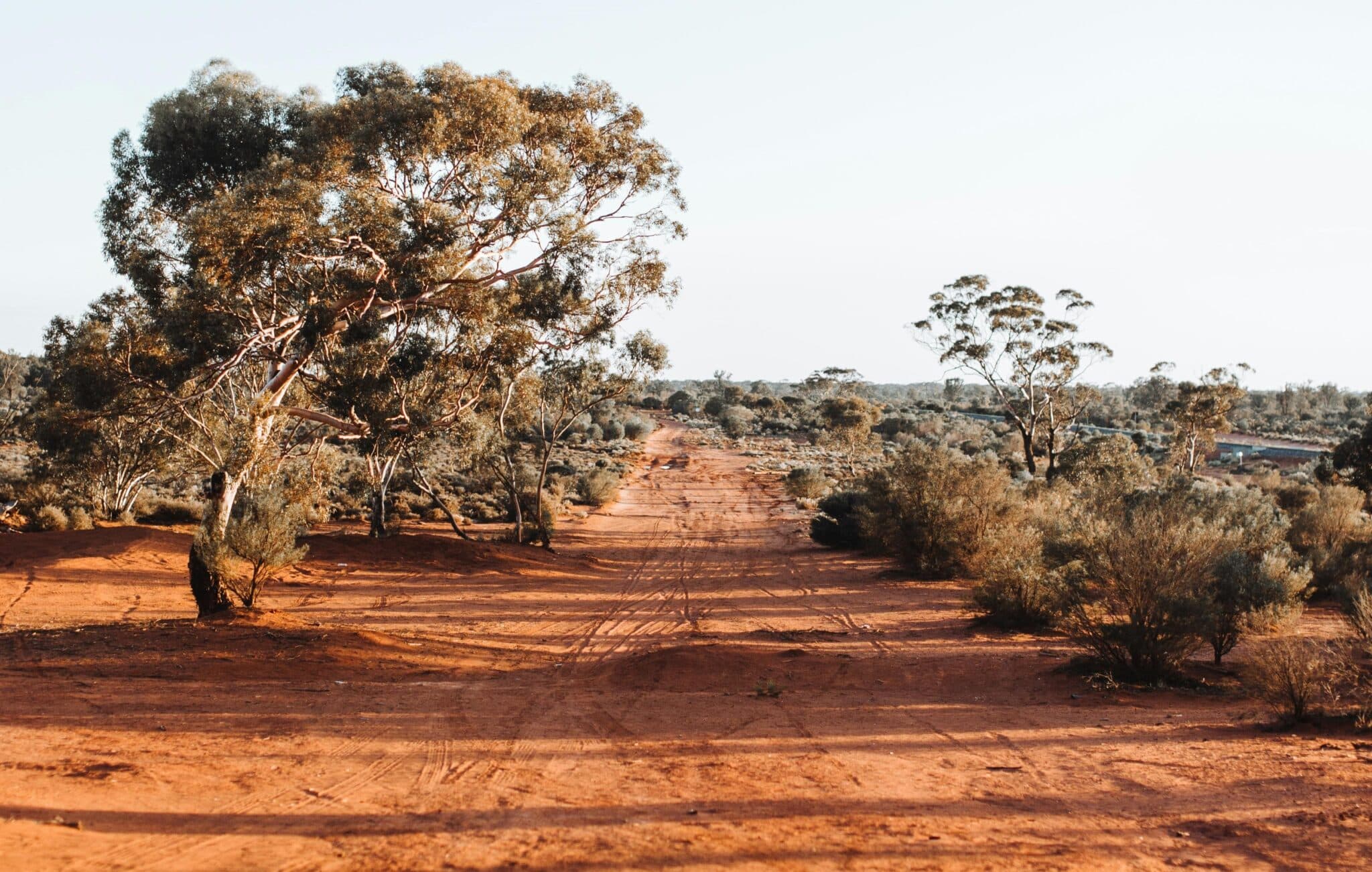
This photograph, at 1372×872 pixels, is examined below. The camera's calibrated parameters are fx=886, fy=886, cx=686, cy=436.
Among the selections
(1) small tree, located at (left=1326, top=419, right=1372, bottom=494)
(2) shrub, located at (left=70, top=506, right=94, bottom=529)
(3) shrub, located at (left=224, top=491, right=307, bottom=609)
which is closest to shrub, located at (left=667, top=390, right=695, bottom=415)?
(1) small tree, located at (left=1326, top=419, right=1372, bottom=494)

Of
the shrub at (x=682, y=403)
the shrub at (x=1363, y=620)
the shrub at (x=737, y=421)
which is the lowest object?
the shrub at (x=1363, y=620)

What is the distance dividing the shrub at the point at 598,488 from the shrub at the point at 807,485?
7796 mm

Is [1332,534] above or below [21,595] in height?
above

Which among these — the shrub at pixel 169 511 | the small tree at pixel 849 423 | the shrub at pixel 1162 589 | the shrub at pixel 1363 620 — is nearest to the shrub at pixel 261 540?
the shrub at pixel 1162 589

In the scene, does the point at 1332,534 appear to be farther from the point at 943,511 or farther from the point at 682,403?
the point at 682,403

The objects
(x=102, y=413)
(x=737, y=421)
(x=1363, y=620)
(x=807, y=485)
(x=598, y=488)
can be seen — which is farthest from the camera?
A: (x=737, y=421)

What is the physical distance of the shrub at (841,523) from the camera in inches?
1006

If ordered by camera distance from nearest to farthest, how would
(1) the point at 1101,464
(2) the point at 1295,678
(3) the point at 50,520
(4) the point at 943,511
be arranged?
(2) the point at 1295,678 < (4) the point at 943,511 < (3) the point at 50,520 < (1) the point at 1101,464

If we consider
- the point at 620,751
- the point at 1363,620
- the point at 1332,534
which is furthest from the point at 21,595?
the point at 1332,534

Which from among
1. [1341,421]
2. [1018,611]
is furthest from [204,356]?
[1341,421]

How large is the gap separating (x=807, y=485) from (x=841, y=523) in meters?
12.5

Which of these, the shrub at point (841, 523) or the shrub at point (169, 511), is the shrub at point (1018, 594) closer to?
the shrub at point (841, 523)

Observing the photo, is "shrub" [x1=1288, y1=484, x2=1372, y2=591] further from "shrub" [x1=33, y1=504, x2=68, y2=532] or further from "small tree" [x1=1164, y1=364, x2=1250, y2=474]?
"shrub" [x1=33, y1=504, x2=68, y2=532]

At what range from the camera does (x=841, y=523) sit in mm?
25891
